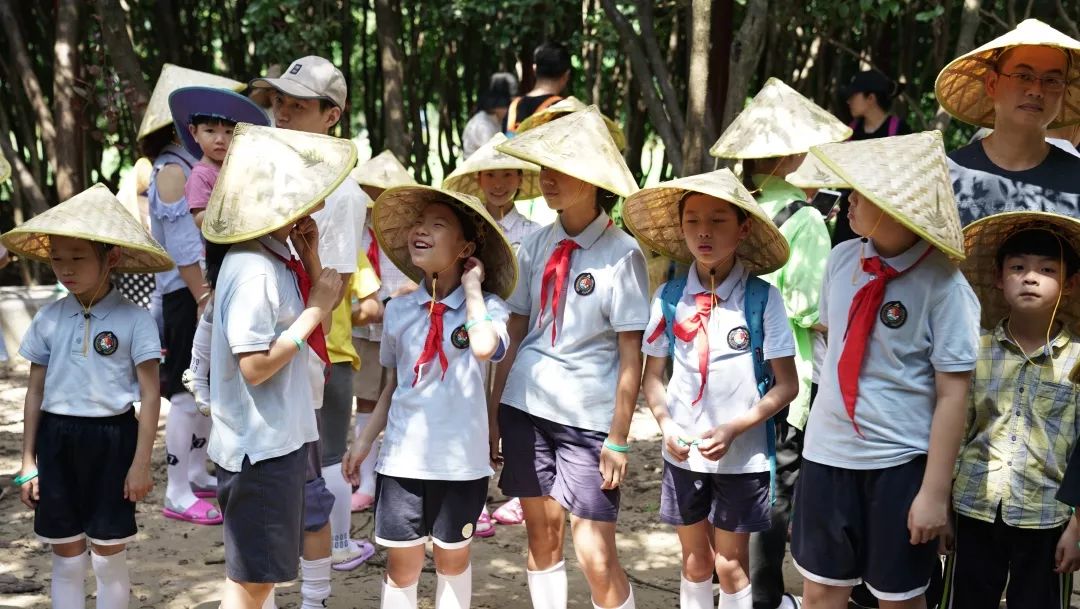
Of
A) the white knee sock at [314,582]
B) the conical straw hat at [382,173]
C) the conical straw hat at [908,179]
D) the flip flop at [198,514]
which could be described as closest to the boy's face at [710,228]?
the conical straw hat at [908,179]

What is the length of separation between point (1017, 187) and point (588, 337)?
1.36 metres

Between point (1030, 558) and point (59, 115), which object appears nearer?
point (1030, 558)

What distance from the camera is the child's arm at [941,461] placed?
9.96 ft

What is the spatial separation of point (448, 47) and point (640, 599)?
23.7 ft

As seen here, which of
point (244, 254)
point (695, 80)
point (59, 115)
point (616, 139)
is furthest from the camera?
point (59, 115)

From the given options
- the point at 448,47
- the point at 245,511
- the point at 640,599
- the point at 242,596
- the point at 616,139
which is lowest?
the point at 640,599

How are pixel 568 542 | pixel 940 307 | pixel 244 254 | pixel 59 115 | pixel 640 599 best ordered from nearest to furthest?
pixel 940 307, pixel 244 254, pixel 640 599, pixel 568 542, pixel 59 115

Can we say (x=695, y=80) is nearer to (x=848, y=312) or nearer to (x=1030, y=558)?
(x=848, y=312)

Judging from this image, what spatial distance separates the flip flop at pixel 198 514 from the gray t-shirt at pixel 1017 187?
346 cm

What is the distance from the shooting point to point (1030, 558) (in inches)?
126

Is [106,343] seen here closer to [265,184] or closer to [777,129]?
A: [265,184]

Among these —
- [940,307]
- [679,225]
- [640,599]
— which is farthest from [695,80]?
[940,307]

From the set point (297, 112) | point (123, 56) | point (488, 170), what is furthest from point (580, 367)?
point (123, 56)

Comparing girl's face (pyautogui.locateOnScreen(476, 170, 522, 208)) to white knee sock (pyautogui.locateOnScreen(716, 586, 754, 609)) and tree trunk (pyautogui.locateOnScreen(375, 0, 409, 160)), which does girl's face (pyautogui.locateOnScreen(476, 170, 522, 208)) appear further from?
tree trunk (pyautogui.locateOnScreen(375, 0, 409, 160))
